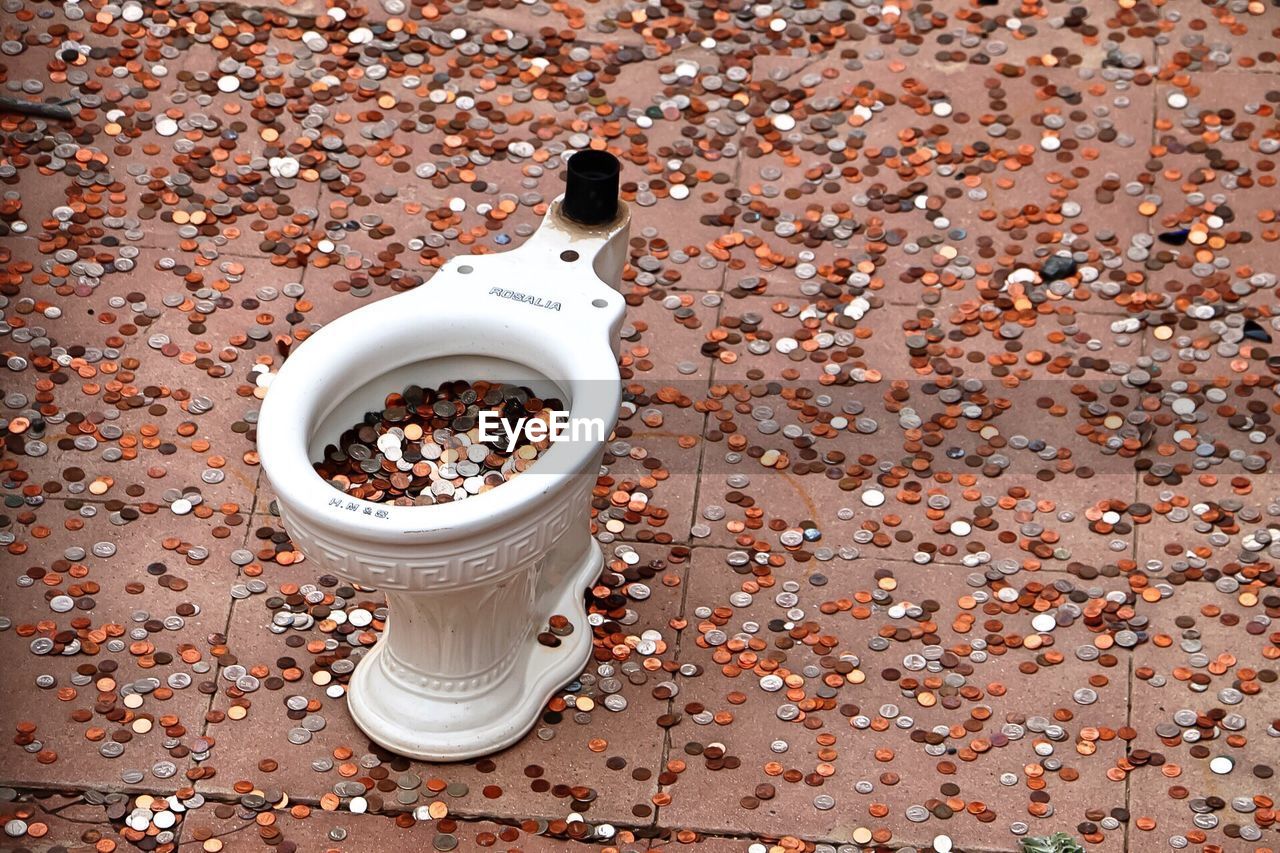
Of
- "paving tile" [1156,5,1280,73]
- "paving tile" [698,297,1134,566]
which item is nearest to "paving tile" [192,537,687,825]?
"paving tile" [698,297,1134,566]

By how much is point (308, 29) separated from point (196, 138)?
391mm

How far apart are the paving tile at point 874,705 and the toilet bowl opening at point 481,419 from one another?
49 centimetres

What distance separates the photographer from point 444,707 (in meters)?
2.80

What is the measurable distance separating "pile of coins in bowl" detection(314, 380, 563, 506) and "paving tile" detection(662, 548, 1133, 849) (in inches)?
19.5

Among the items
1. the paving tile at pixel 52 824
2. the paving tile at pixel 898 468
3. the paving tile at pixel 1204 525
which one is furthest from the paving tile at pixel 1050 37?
the paving tile at pixel 52 824

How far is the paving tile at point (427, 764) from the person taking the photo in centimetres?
277

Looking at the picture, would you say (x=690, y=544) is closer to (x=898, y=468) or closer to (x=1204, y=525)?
(x=898, y=468)

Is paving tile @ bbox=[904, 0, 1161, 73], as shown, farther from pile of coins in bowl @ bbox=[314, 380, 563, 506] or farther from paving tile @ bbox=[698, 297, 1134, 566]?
pile of coins in bowl @ bbox=[314, 380, 563, 506]

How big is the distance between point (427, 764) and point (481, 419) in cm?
53

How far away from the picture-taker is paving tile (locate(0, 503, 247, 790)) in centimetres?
277

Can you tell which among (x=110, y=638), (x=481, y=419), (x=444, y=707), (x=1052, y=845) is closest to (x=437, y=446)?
(x=481, y=419)

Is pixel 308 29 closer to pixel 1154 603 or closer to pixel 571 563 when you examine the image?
pixel 571 563

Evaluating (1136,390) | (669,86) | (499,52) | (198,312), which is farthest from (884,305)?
(198,312)

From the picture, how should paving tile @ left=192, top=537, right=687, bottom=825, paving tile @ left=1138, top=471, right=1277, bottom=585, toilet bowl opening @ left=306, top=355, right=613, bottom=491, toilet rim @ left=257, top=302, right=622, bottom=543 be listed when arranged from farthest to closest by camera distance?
paving tile @ left=1138, top=471, right=1277, bottom=585, paving tile @ left=192, top=537, right=687, bottom=825, toilet bowl opening @ left=306, top=355, right=613, bottom=491, toilet rim @ left=257, top=302, right=622, bottom=543
